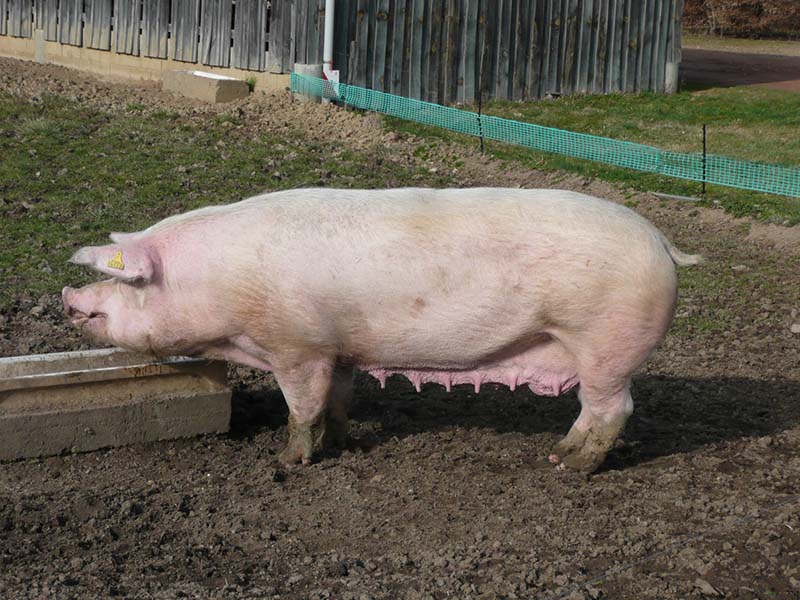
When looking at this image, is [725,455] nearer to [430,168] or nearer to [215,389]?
[215,389]

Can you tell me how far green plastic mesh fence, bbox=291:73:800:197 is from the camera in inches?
441

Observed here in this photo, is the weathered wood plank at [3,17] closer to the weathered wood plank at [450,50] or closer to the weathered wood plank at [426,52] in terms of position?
the weathered wood plank at [426,52]

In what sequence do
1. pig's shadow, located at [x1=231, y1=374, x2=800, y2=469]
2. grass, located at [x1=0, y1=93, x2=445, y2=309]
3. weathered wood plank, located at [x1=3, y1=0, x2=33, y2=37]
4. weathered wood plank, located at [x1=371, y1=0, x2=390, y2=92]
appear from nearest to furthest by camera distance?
pig's shadow, located at [x1=231, y1=374, x2=800, y2=469] < grass, located at [x1=0, y1=93, x2=445, y2=309] < weathered wood plank, located at [x1=371, y1=0, x2=390, y2=92] < weathered wood plank, located at [x1=3, y1=0, x2=33, y2=37]

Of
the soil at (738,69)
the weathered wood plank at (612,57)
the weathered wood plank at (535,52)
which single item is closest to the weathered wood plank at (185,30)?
the weathered wood plank at (535,52)

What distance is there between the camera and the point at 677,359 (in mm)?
7203

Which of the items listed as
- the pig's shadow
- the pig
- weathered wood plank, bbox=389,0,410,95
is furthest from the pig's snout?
weathered wood plank, bbox=389,0,410,95

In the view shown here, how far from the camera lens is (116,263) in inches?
207

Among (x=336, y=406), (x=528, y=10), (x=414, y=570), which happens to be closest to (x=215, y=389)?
(x=336, y=406)

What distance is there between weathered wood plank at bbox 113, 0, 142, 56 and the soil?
29.8 feet

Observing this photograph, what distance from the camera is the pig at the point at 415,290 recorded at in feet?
→ 16.4

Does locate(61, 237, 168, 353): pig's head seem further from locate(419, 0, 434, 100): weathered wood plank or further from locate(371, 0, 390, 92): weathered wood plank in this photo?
locate(419, 0, 434, 100): weathered wood plank

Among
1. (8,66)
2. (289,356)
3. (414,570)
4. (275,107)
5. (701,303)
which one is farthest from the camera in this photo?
(8,66)

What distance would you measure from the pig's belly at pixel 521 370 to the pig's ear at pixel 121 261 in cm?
110

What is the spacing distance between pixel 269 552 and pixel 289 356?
100 centimetres
